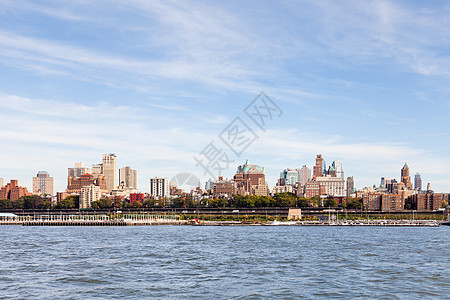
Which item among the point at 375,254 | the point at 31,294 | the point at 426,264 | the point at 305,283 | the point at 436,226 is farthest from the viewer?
the point at 436,226

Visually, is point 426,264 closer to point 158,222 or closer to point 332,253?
point 332,253

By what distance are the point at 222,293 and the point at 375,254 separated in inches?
1250

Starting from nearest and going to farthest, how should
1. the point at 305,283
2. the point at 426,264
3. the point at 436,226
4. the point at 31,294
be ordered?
1. the point at 31,294
2. the point at 305,283
3. the point at 426,264
4. the point at 436,226

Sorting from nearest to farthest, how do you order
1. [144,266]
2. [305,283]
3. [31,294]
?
[31,294]
[305,283]
[144,266]

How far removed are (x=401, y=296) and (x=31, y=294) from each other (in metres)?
23.6

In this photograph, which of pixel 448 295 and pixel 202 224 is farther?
pixel 202 224

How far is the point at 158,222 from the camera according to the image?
172 meters

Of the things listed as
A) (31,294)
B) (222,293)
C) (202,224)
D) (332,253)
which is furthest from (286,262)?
(202,224)

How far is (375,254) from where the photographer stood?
61.5 m

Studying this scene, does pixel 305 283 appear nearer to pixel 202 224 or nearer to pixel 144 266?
pixel 144 266

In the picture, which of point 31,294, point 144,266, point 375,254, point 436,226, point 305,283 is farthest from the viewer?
point 436,226

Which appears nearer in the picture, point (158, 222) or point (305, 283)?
point (305, 283)

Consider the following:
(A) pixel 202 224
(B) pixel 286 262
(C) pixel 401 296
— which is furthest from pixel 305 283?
(A) pixel 202 224

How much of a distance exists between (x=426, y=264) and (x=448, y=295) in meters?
17.3
